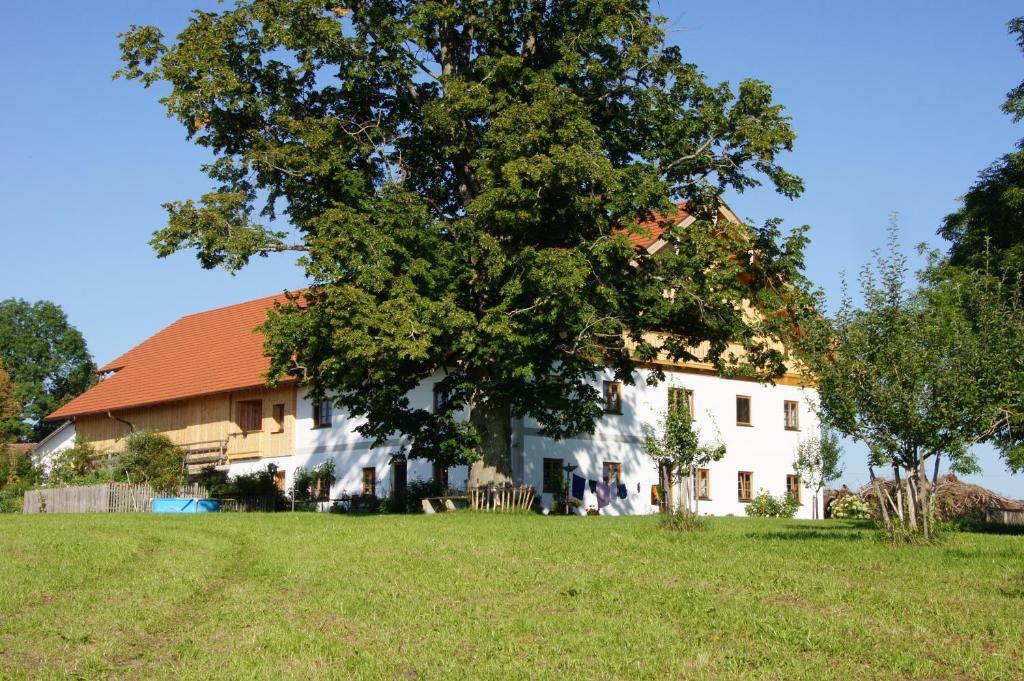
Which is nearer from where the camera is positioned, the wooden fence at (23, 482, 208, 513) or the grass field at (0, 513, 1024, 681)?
the grass field at (0, 513, 1024, 681)

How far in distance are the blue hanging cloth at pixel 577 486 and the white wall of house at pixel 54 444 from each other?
28080mm

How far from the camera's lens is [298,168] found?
88.6 feet

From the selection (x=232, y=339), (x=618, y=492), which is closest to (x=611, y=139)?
(x=618, y=492)

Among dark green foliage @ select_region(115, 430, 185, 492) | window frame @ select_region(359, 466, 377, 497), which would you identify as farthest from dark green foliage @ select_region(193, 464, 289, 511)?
window frame @ select_region(359, 466, 377, 497)

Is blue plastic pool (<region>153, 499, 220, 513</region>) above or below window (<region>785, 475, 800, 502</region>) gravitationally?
below

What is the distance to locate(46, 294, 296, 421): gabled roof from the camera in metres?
46.8

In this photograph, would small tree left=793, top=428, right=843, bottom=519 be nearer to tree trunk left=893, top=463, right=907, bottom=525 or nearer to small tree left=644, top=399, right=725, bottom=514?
small tree left=644, top=399, right=725, bottom=514

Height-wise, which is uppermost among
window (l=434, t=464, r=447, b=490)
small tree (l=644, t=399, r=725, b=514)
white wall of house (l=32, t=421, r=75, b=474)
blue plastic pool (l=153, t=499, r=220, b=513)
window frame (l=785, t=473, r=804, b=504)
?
white wall of house (l=32, t=421, r=75, b=474)

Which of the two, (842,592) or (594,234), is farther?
(594,234)

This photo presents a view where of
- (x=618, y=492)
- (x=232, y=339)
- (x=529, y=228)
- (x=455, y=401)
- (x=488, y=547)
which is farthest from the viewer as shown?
(x=232, y=339)

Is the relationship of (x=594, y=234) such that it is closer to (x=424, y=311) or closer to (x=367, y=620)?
(x=424, y=311)

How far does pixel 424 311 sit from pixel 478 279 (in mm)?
2130

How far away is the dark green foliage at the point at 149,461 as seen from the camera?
42.6 metres

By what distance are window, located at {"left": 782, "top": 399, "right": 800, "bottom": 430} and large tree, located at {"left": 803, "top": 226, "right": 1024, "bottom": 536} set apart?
27226 millimetres
